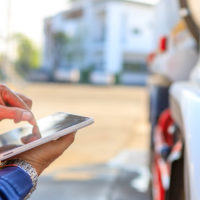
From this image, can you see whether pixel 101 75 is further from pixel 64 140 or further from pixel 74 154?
pixel 64 140

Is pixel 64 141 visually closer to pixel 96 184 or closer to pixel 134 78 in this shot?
pixel 96 184

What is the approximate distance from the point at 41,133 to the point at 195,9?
3.49ft

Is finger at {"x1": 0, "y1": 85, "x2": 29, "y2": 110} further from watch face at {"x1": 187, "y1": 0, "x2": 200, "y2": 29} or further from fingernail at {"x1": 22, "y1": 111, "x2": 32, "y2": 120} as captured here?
watch face at {"x1": 187, "y1": 0, "x2": 200, "y2": 29}

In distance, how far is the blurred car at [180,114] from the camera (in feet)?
3.72

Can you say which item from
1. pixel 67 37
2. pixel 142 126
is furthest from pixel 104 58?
pixel 142 126

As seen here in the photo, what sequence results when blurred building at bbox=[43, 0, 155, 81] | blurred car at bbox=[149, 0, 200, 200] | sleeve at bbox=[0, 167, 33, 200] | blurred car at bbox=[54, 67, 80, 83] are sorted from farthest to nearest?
blurred building at bbox=[43, 0, 155, 81] → blurred car at bbox=[54, 67, 80, 83] → blurred car at bbox=[149, 0, 200, 200] → sleeve at bbox=[0, 167, 33, 200]

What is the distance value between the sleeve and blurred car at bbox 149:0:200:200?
1.32 feet

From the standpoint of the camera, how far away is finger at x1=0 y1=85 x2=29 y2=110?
1037 mm

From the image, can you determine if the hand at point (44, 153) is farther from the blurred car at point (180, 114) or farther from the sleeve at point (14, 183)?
the blurred car at point (180, 114)

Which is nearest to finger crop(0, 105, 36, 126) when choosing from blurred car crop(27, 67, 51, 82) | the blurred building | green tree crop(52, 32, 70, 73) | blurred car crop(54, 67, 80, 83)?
blurred car crop(54, 67, 80, 83)

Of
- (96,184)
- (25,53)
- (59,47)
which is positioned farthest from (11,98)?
(25,53)

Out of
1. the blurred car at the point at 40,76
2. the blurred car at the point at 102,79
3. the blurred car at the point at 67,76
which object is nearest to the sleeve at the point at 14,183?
the blurred car at the point at 102,79

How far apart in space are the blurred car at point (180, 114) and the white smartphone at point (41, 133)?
11.3 inches

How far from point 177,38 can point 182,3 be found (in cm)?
61
